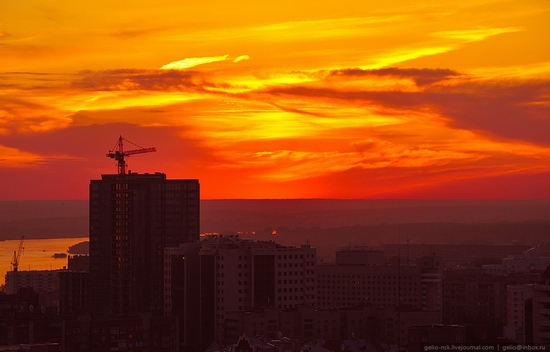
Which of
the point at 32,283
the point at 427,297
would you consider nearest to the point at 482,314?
the point at 427,297

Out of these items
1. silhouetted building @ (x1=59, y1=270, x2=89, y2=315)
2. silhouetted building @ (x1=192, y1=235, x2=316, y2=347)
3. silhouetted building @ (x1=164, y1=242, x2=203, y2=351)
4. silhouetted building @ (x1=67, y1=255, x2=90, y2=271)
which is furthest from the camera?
silhouetted building @ (x1=67, y1=255, x2=90, y2=271)

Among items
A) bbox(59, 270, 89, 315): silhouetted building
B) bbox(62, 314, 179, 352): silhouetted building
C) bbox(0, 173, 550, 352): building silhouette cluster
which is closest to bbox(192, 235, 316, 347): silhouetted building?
bbox(0, 173, 550, 352): building silhouette cluster

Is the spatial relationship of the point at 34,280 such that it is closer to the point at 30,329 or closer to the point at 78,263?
the point at 78,263

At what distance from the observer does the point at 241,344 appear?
54.6m

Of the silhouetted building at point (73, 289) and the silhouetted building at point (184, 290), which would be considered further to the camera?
the silhouetted building at point (73, 289)

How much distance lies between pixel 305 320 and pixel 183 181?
2919 cm

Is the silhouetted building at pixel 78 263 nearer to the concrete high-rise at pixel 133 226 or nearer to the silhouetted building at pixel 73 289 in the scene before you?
the silhouetted building at pixel 73 289

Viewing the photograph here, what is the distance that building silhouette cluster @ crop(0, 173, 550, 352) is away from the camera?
2293 inches

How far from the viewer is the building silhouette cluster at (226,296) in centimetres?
5825

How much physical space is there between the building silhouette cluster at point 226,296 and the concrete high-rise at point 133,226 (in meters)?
0.09

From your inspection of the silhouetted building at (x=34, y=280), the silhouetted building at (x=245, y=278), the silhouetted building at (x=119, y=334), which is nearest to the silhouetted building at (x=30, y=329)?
the silhouetted building at (x=119, y=334)

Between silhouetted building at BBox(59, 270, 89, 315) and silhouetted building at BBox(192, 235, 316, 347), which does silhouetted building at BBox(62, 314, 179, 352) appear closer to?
silhouetted building at BBox(192, 235, 316, 347)

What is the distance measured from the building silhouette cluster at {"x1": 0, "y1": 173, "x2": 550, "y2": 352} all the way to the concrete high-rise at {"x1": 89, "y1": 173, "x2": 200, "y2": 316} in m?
0.09

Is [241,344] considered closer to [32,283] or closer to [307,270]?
[307,270]
